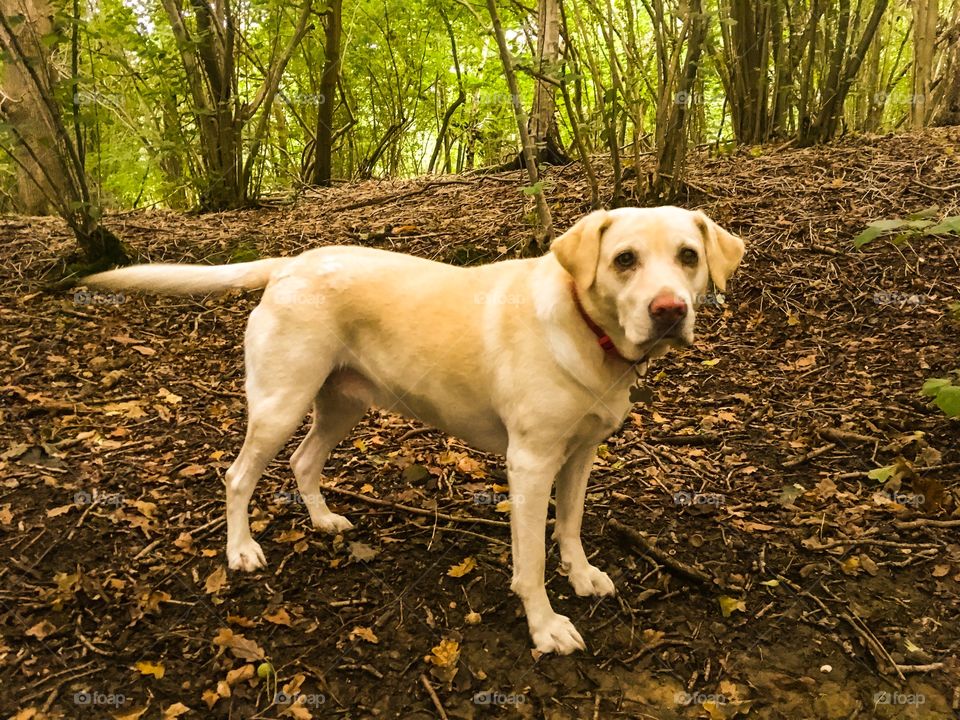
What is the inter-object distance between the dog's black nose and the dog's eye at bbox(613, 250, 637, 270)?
0.22m

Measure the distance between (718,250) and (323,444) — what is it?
7.44ft

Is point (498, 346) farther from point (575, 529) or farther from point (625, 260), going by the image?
point (575, 529)

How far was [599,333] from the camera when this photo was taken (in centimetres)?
277

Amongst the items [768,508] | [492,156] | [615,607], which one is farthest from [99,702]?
[492,156]

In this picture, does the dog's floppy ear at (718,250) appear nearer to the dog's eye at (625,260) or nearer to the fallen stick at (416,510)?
the dog's eye at (625,260)

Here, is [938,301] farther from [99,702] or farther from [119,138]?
[119,138]

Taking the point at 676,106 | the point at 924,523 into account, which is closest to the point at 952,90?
the point at 676,106

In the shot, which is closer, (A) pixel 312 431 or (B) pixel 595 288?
(B) pixel 595 288

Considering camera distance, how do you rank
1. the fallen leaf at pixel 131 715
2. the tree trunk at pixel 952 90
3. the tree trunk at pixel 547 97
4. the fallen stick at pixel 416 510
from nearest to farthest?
the fallen leaf at pixel 131 715, the fallen stick at pixel 416 510, the tree trunk at pixel 547 97, the tree trunk at pixel 952 90

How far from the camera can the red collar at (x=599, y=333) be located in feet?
9.02

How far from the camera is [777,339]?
5.22 m

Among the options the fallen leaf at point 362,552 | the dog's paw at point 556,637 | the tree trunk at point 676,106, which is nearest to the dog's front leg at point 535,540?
the dog's paw at point 556,637

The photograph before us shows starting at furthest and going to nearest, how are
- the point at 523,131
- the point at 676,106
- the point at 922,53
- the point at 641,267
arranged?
the point at 922,53, the point at 676,106, the point at 523,131, the point at 641,267

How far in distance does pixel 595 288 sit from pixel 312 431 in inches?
74.3
